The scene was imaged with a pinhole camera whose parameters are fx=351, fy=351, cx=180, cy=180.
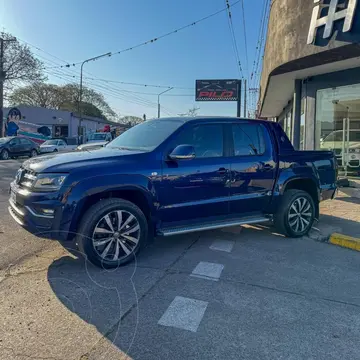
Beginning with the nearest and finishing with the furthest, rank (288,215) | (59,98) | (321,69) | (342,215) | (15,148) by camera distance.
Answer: (288,215) → (342,215) → (321,69) → (15,148) → (59,98)

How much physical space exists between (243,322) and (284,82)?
10.8m

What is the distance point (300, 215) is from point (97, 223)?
133 inches

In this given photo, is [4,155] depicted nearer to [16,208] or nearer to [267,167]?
[16,208]

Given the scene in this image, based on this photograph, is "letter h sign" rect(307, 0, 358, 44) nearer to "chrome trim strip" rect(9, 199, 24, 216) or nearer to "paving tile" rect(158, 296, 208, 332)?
"paving tile" rect(158, 296, 208, 332)

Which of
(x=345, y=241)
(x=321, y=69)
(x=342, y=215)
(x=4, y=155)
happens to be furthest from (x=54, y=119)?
(x=345, y=241)

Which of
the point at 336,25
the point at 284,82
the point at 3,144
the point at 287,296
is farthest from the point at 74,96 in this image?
the point at 287,296

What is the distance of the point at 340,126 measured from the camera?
1135 cm

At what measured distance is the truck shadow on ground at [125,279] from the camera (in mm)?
3000

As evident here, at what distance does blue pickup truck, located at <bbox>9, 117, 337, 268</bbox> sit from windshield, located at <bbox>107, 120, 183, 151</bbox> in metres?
0.02

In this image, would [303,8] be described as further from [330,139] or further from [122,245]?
[122,245]

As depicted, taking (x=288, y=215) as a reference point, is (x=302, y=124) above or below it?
above

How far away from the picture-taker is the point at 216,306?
334 centimetres

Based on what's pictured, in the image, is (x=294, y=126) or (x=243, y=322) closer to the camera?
(x=243, y=322)

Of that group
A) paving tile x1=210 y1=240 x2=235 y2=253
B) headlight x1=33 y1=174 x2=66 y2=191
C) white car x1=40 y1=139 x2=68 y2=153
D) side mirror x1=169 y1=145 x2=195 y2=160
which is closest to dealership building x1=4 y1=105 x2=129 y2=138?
white car x1=40 y1=139 x2=68 y2=153
